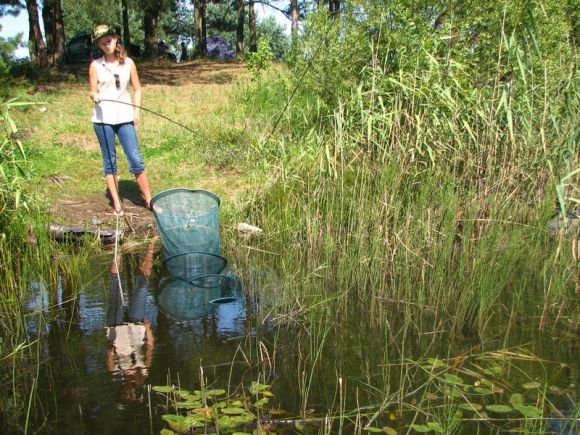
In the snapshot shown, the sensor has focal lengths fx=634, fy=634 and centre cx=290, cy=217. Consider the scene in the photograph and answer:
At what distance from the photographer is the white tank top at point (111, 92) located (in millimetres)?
6281

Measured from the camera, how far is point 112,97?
6.35 metres

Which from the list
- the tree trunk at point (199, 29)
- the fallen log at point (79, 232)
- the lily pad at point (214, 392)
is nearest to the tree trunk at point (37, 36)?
the tree trunk at point (199, 29)

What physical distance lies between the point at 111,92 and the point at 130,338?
10.2 ft

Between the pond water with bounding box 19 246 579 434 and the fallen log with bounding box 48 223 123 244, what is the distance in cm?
119

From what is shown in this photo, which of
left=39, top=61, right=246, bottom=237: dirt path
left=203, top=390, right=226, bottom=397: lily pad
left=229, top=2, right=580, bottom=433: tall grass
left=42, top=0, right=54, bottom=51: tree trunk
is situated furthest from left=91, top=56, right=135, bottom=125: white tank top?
left=42, top=0, right=54, bottom=51: tree trunk

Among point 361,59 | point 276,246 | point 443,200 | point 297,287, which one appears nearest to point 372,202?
point 443,200

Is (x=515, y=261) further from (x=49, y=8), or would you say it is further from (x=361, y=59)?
(x=49, y=8)

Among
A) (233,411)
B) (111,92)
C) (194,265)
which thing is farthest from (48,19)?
(233,411)

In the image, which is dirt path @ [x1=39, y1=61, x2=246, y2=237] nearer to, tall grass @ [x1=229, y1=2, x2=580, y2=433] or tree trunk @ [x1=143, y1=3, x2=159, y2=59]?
tall grass @ [x1=229, y1=2, x2=580, y2=433]

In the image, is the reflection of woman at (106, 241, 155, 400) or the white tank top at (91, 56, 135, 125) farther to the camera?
the white tank top at (91, 56, 135, 125)

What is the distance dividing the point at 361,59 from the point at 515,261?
2990 mm

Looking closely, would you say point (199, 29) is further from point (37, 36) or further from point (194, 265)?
point (194, 265)

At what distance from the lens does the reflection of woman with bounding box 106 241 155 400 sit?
3.55m

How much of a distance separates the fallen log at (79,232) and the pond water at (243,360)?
119cm
